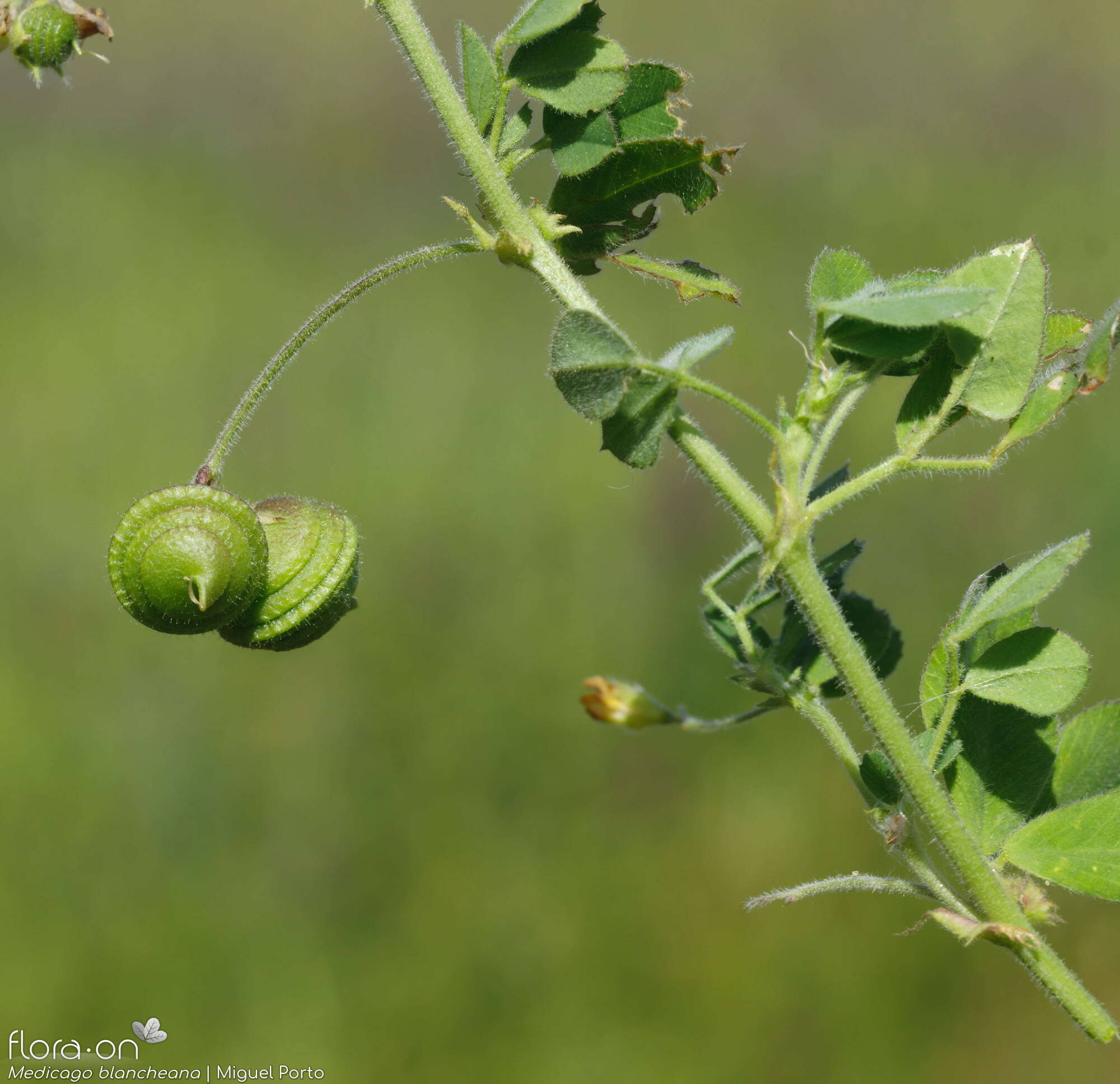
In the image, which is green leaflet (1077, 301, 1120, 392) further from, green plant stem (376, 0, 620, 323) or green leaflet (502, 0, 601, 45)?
green leaflet (502, 0, 601, 45)

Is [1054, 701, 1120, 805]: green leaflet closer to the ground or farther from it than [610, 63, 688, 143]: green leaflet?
closer to the ground

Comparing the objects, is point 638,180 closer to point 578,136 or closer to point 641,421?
point 578,136

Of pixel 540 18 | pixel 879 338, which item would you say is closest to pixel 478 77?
pixel 540 18

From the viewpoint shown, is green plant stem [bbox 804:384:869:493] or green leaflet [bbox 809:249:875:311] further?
green leaflet [bbox 809:249:875:311]

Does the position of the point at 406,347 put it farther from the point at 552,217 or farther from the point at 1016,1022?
the point at 552,217

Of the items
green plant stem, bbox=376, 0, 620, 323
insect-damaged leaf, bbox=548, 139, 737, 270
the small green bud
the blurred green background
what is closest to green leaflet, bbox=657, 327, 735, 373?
green plant stem, bbox=376, 0, 620, 323

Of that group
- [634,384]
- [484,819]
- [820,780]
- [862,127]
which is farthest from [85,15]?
[862,127]
